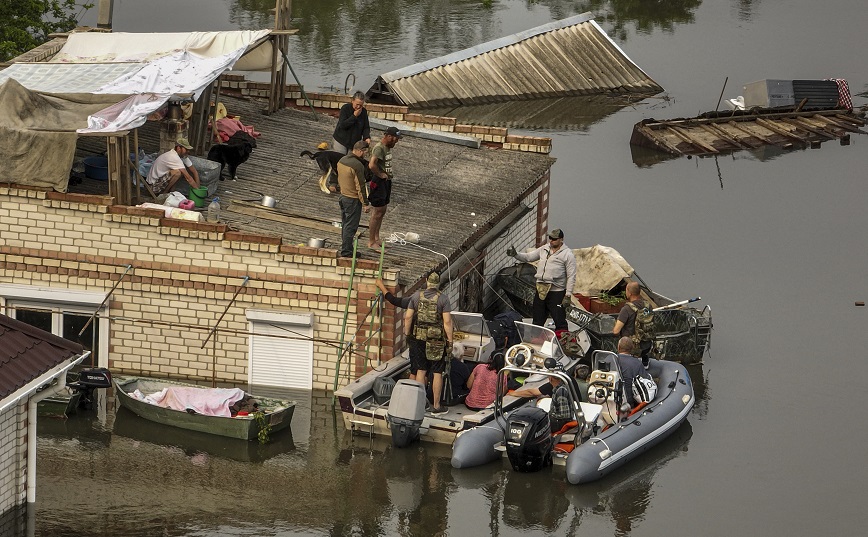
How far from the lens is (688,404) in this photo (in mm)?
26062

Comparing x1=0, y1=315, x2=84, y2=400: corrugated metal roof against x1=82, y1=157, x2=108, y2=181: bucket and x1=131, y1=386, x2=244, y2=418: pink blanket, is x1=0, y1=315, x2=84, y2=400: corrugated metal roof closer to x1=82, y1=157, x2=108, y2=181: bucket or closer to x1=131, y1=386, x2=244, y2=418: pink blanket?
x1=131, y1=386, x2=244, y2=418: pink blanket

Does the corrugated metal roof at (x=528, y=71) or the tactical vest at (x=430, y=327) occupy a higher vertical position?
the corrugated metal roof at (x=528, y=71)

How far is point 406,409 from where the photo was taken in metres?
24.6

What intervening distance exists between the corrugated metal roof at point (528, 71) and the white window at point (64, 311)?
19.2 m

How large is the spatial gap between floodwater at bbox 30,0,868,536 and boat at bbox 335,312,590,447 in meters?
0.28

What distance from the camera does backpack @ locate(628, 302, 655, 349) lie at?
1067 inches

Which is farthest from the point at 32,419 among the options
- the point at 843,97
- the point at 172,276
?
the point at 843,97

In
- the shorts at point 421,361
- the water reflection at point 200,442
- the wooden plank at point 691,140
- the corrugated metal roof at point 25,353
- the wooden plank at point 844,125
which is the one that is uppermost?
the corrugated metal roof at point 25,353

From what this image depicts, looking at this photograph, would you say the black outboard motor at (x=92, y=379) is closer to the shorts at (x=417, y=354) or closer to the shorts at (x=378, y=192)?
the shorts at (x=417, y=354)

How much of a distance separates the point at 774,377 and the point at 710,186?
1448 centimetres

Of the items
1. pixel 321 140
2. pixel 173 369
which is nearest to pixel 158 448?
pixel 173 369

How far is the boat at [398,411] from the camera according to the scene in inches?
968

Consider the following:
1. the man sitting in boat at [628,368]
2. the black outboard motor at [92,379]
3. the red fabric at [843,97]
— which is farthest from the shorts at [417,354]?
the red fabric at [843,97]

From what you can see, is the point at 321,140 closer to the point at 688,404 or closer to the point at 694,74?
the point at 688,404
